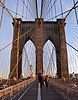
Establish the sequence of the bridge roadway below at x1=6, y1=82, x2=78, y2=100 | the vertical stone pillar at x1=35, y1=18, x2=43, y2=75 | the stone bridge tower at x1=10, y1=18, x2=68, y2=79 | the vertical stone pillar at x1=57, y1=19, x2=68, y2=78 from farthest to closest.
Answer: the vertical stone pillar at x1=57, y1=19, x2=68, y2=78, the vertical stone pillar at x1=35, y1=18, x2=43, y2=75, the stone bridge tower at x1=10, y1=18, x2=68, y2=79, the bridge roadway below at x1=6, y1=82, x2=78, y2=100

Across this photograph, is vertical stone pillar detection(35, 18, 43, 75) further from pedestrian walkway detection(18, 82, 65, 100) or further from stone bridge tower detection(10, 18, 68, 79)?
pedestrian walkway detection(18, 82, 65, 100)

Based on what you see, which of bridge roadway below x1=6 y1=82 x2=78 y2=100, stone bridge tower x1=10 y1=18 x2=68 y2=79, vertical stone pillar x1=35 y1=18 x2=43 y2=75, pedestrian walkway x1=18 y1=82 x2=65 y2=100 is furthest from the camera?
vertical stone pillar x1=35 y1=18 x2=43 y2=75

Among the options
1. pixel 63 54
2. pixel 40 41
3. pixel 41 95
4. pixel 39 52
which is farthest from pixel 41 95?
pixel 63 54

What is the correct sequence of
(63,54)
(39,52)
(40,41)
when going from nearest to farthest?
(40,41), (39,52), (63,54)

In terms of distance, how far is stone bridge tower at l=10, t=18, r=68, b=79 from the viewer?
32.9 meters

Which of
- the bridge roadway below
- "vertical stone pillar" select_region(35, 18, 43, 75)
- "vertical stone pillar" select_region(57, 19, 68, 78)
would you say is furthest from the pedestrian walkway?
"vertical stone pillar" select_region(57, 19, 68, 78)

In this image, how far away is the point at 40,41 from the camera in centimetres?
3394

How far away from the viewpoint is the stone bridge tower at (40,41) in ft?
108

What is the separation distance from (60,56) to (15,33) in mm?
7448

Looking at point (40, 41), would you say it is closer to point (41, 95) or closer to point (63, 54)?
point (63, 54)

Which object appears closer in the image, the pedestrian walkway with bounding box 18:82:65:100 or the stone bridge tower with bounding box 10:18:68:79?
the pedestrian walkway with bounding box 18:82:65:100

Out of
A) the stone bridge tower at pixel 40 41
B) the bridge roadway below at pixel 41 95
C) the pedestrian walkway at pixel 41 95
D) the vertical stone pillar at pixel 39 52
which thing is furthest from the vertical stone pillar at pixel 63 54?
the bridge roadway below at pixel 41 95

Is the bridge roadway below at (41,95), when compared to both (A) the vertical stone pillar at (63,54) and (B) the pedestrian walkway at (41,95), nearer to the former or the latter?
(B) the pedestrian walkway at (41,95)

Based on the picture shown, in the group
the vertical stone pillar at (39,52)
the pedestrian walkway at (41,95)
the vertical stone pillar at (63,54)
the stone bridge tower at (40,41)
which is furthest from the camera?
the vertical stone pillar at (63,54)
